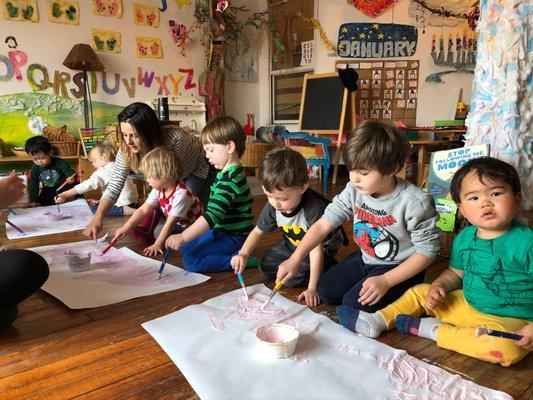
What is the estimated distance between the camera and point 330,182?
4.29 m

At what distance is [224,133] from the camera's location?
1654mm

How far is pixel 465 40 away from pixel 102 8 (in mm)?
3329

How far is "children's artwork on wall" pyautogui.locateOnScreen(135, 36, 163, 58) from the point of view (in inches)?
164

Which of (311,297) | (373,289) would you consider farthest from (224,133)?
(373,289)

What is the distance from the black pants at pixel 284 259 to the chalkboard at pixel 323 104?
2.61 m

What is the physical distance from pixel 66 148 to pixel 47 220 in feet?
4.70

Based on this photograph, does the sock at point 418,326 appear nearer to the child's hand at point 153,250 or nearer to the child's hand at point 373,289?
the child's hand at point 373,289

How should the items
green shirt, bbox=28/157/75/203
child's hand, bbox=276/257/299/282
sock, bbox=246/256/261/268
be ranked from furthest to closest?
green shirt, bbox=28/157/75/203 → sock, bbox=246/256/261/268 → child's hand, bbox=276/257/299/282

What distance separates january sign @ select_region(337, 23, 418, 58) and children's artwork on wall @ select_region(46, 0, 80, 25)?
2494 millimetres

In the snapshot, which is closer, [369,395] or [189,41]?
[369,395]

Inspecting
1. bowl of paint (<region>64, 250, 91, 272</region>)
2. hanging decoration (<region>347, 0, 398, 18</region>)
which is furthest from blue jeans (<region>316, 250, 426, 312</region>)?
hanging decoration (<region>347, 0, 398, 18</region>)

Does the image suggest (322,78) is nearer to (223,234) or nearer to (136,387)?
(223,234)

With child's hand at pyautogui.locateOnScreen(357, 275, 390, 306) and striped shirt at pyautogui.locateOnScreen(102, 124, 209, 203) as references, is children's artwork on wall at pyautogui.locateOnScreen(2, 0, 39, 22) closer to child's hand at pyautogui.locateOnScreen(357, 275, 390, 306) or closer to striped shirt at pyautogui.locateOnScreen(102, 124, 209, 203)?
striped shirt at pyautogui.locateOnScreen(102, 124, 209, 203)

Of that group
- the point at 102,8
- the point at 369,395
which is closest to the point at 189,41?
the point at 102,8
